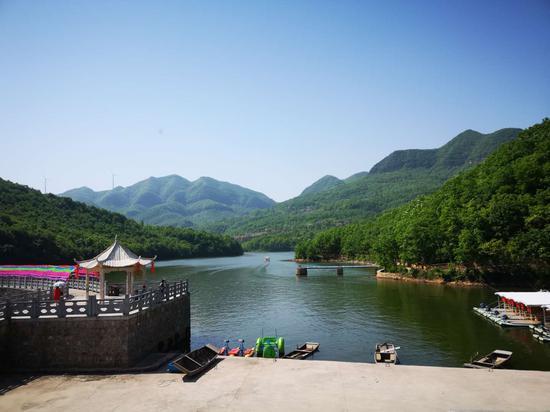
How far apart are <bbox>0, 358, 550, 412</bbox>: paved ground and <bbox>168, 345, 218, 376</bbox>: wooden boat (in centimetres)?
56

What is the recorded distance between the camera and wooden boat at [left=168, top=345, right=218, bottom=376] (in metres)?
21.8

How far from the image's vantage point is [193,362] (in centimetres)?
2266

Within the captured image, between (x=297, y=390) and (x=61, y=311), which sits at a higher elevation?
(x=61, y=311)

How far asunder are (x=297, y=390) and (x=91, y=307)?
12.7 metres

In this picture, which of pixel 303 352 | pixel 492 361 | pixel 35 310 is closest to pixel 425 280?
pixel 492 361

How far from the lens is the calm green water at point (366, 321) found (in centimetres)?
3338

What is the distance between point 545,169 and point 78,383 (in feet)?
258

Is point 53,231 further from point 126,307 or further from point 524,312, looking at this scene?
point 524,312

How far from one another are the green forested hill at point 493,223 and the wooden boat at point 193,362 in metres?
56.7

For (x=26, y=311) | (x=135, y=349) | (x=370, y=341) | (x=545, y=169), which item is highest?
(x=545, y=169)

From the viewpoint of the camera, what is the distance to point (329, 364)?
77.0 ft

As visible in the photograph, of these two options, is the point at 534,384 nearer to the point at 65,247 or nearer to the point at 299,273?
the point at 299,273

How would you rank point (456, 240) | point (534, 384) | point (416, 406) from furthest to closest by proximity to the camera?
1. point (456, 240)
2. point (534, 384)
3. point (416, 406)

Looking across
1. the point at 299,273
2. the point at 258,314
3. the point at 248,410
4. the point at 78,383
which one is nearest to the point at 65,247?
the point at 299,273
